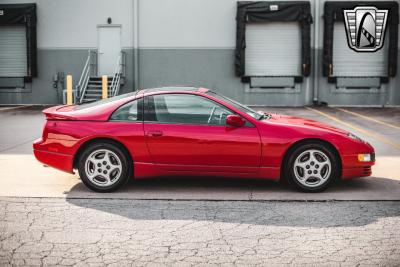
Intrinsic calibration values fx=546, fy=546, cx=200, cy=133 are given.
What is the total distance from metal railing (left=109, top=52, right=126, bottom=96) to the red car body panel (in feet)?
48.5

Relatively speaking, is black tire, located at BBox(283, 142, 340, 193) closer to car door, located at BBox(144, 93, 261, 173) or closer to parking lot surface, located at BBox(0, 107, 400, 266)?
parking lot surface, located at BBox(0, 107, 400, 266)

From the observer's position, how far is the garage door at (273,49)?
73.6 ft

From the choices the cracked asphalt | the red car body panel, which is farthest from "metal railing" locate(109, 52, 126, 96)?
the cracked asphalt

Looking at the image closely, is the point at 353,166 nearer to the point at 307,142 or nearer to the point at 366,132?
the point at 307,142

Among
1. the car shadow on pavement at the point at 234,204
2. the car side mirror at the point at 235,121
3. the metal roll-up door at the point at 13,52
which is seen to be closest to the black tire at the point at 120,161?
the car shadow on pavement at the point at 234,204

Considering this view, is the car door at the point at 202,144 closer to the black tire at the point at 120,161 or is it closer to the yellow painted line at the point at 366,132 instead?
the black tire at the point at 120,161

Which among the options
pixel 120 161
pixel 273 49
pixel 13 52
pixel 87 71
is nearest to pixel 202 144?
pixel 120 161

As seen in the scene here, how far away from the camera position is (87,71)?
22719 millimetres

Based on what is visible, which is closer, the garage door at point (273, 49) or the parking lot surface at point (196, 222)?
the parking lot surface at point (196, 222)

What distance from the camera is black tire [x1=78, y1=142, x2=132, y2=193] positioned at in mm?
6855

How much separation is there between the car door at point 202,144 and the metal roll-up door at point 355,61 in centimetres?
1663

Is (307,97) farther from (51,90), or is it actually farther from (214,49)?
(51,90)

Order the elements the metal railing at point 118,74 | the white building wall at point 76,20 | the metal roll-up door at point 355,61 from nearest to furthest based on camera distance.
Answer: the metal railing at point 118,74
the metal roll-up door at point 355,61
the white building wall at point 76,20

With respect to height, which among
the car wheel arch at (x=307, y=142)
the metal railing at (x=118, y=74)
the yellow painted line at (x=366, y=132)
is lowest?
the yellow painted line at (x=366, y=132)
